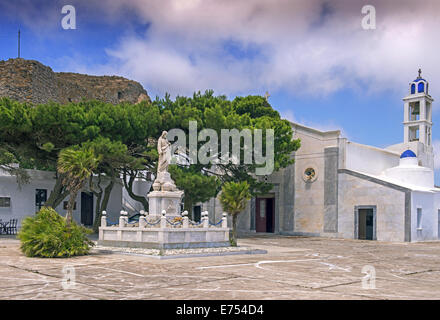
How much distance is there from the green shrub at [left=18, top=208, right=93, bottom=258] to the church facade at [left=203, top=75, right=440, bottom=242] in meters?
21.4

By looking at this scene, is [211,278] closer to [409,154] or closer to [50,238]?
[50,238]

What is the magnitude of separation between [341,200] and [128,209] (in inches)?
735

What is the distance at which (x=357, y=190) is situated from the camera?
33.3 meters

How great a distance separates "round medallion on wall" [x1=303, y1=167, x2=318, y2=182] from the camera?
35.9 m

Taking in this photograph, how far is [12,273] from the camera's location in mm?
12047

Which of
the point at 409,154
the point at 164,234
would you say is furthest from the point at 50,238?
the point at 409,154

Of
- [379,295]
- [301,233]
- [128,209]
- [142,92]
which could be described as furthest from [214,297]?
[142,92]

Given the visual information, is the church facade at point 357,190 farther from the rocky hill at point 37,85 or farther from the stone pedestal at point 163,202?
the rocky hill at point 37,85

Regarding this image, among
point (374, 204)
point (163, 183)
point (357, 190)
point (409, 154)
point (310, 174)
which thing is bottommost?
point (374, 204)

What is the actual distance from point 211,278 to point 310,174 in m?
25.6

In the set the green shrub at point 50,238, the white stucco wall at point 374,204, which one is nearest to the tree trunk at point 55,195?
the green shrub at point 50,238

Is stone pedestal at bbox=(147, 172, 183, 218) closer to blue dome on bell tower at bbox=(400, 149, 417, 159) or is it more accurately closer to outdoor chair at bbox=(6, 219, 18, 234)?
outdoor chair at bbox=(6, 219, 18, 234)
